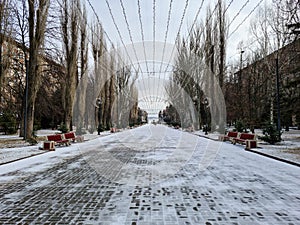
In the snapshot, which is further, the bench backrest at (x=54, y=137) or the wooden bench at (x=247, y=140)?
the bench backrest at (x=54, y=137)

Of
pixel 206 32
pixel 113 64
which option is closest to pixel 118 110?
pixel 113 64

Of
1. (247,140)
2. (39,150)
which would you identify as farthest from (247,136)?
(39,150)

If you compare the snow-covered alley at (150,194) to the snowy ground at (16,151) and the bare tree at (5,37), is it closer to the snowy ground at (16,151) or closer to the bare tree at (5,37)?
the snowy ground at (16,151)

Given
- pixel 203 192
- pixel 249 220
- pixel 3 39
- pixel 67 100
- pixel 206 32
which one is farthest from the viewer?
pixel 206 32

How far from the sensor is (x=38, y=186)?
21.1 feet

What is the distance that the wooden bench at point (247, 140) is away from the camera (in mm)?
14078

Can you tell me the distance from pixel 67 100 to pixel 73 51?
409 centimetres

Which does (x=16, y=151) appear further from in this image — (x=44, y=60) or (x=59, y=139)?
(x=44, y=60)

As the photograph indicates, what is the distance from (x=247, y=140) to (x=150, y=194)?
984cm

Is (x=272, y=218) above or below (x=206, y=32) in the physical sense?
below

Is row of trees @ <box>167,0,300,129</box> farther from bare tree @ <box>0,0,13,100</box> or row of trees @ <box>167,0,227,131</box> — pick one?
bare tree @ <box>0,0,13,100</box>

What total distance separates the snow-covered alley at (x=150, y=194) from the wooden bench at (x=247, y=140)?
193 inches

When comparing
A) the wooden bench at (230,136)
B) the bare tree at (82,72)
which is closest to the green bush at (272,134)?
the wooden bench at (230,136)

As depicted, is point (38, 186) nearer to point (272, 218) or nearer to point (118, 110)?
point (272, 218)
